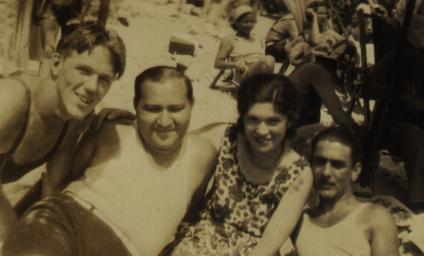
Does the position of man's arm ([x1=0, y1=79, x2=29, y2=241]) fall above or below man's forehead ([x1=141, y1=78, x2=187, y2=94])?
below

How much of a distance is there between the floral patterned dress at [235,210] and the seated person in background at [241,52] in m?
1.69

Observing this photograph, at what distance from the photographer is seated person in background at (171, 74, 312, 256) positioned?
2559 millimetres

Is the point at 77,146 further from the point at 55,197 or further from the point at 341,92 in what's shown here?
the point at 341,92

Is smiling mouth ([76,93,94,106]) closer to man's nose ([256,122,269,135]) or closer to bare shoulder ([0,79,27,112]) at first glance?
bare shoulder ([0,79,27,112])

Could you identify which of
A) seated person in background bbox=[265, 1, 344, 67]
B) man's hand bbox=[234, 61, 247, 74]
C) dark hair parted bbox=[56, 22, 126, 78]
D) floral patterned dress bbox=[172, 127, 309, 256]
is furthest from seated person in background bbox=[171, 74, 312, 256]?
seated person in background bbox=[265, 1, 344, 67]

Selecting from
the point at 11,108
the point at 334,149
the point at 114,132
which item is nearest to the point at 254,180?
the point at 334,149

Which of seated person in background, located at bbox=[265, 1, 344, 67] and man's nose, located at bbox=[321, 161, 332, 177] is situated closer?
man's nose, located at bbox=[321, 161, 332, 177]

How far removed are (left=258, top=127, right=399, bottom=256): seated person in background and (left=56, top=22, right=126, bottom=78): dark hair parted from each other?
90cm

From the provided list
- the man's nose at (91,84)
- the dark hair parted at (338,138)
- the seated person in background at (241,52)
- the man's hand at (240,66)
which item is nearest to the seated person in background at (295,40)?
the seated person in background at (241,52)

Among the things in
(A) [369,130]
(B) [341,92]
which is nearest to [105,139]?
(A) [369,130]

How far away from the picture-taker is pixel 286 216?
8.29 ft

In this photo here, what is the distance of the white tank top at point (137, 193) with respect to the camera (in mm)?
2600

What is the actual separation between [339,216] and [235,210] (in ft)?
1.43

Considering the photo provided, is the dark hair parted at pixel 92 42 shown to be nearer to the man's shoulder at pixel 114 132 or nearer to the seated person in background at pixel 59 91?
the seated person in background at pixel 59 91
